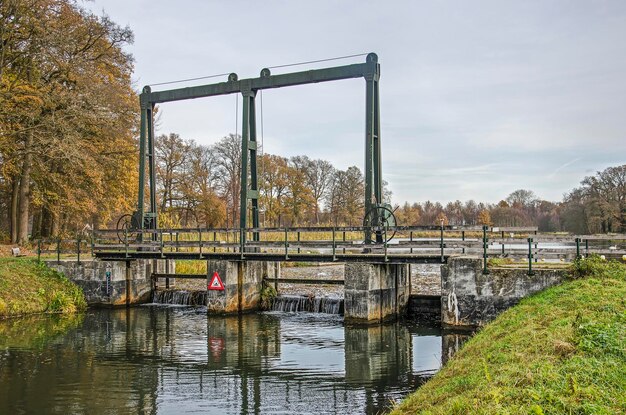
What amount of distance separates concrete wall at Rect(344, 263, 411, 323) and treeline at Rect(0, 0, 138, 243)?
13508 millimetres

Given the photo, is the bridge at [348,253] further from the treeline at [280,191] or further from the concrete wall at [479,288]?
the treeline at [280,191]

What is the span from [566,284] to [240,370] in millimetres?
7429

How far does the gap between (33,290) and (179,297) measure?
5.08 meters

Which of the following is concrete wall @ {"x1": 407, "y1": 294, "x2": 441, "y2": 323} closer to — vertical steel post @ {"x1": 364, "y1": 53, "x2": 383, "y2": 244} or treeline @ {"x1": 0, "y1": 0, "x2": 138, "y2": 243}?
vertical steel post @ {"x1": 364, "y1": 53, "x2": 383, "y2": 244}

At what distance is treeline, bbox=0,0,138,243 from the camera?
2294cm

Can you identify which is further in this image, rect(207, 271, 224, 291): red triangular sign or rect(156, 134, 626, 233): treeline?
rect(156, 134, 626, 233): treeline

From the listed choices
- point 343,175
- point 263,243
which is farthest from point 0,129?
point 343,175

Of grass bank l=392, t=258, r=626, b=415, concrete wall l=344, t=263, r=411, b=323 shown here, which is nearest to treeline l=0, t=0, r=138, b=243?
concrete wall l=344, t=263, r=411, b=323

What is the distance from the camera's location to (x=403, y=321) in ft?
54.7

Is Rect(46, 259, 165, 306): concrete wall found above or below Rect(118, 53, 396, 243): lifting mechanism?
below

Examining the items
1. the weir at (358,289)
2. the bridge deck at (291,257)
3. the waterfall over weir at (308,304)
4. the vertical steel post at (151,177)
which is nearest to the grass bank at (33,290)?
the weir at (358,289)

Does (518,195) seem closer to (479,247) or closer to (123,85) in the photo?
(123,85)

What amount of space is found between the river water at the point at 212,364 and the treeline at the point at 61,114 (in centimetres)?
918

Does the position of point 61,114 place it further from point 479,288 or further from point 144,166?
point 479,288
